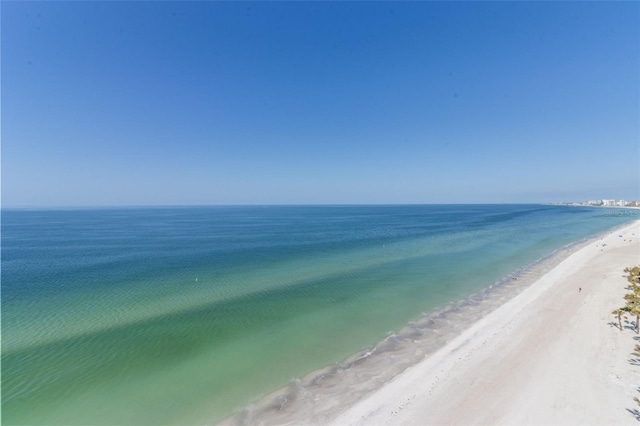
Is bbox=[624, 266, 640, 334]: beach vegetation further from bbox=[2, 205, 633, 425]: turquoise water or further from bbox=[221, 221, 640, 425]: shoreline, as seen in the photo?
bbox=[2, 205, 633, 425]: turquoise water

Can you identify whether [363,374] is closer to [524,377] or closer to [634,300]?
[524,377]

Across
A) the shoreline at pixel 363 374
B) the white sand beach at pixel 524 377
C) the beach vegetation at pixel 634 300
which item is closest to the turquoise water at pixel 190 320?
the shoreline at pixel 363 374

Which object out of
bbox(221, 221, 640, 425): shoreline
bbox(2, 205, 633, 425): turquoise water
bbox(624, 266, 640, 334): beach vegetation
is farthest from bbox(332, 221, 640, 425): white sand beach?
bbox(2, 205, 633, 425): turquoise water

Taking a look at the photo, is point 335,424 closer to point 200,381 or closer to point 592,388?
point 200,381

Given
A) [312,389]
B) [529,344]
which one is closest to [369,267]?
[529,344]

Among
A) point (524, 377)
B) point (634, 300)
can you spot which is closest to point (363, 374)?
point (524, 377)

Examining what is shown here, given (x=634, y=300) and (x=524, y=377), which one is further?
(x=634, y=300)
